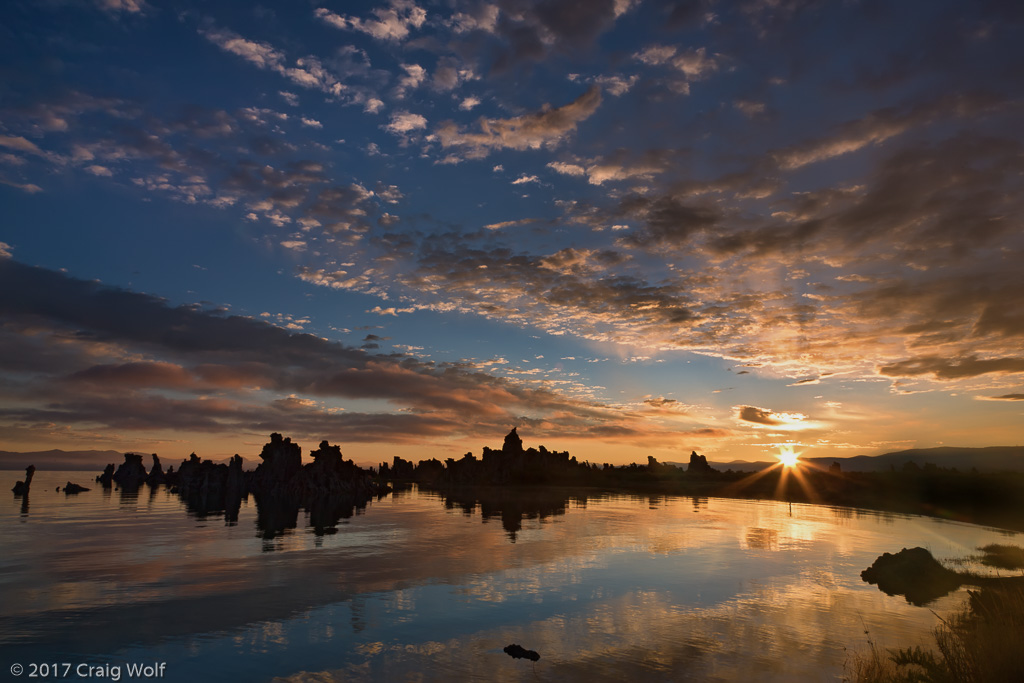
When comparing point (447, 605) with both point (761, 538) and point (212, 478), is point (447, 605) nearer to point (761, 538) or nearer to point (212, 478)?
point (761, 538)

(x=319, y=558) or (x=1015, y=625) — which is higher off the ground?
(x=1015, y=625)

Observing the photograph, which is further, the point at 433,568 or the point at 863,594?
the point at 433,568

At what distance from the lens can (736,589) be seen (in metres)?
31.0

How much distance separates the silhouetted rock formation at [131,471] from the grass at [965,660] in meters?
188

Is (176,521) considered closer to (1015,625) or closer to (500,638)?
(500,638)

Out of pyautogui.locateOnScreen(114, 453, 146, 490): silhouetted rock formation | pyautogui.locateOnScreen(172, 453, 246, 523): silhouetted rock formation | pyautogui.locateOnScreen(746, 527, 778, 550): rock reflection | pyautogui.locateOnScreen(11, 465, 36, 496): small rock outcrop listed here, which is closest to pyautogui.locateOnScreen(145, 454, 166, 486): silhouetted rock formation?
pyautogui.locateOnScreen(114, 453, 146, 490): silhouetted rock formation

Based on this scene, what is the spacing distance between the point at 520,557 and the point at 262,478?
104 meters

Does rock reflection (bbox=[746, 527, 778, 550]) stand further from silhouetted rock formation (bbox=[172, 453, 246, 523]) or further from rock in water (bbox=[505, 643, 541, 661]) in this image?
silhouetted rock formation (bbox=[172, 453, 246, 523])

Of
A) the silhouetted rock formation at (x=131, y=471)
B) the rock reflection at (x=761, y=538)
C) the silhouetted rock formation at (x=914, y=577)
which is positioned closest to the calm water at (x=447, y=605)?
the rock reflection at (x=761, y=538)

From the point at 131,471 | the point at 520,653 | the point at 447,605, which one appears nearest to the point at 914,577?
the point at 520,653

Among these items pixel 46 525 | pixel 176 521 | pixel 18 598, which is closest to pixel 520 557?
pixel 18 598

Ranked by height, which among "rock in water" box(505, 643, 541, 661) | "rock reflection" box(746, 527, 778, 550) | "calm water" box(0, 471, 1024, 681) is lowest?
"rock reflection" box(746, 527, 778, 550)

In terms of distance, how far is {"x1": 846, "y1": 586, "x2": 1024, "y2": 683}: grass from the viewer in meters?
13.4

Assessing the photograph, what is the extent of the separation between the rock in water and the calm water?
39cm
